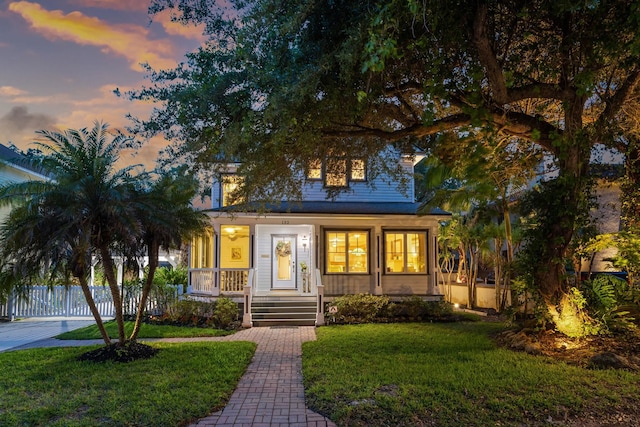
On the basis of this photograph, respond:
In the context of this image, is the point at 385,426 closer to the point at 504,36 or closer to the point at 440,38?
the point at 440,38

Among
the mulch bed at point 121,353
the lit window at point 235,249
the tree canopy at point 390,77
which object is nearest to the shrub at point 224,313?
the mulch bed at point 121,353

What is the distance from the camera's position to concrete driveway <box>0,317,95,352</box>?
10547mm

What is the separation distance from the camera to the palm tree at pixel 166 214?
7875 mm

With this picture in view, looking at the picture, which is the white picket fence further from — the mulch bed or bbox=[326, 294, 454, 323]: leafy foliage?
the mulch bed

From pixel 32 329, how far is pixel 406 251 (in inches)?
474

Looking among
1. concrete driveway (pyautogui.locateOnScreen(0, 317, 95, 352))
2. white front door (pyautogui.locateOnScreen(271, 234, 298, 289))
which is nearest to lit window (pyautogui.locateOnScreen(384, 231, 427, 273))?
white front door (pyautogui.locateOnScreen(271, 234, 298, 289))

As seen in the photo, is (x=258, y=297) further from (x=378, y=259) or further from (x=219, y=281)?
(x=378, y=259)

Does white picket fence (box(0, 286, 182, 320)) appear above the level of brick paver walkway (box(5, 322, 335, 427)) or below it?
above

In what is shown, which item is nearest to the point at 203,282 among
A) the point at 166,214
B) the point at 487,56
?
the point at 166,214

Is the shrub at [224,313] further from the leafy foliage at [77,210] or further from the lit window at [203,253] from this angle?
the leafy foliage at [77,210]

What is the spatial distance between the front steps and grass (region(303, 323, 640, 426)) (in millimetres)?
4287

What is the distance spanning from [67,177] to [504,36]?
842cm

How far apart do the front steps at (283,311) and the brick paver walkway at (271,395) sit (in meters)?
3.06

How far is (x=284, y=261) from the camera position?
55.7 ft
